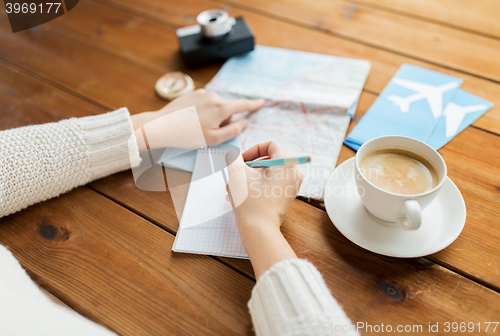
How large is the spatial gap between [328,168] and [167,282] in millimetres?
366

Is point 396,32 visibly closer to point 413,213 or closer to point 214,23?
point 214,23

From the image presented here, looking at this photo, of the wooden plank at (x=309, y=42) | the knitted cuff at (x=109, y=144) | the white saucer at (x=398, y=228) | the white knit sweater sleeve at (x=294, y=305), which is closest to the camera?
the white knit sweater sleeve at (x=294, y=305)

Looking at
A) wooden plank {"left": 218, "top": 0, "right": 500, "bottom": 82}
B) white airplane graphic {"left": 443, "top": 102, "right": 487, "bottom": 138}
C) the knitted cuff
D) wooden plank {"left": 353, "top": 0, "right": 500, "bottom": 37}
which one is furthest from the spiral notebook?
wooden plank {"left": 353, "top": 0, "right": 500, "bottom": 37}

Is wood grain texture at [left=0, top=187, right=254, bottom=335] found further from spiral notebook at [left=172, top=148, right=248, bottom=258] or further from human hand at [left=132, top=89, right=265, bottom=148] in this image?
human hand at [left=132, top=89, right=265, bottom=148]

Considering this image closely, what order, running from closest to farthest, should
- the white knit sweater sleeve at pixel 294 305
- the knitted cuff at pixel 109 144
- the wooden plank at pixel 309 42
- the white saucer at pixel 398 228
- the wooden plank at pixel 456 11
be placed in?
the white knit sweater sleeve at pixel 294 305 → the white saucer at pixel 398 228 → the knitted cuff at pixel 109 144 → the wooden plank at pixel 309 42 → the wooden plank at pixel 456 11

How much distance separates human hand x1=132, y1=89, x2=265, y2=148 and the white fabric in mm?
339

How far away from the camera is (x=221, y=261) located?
56 centimetres

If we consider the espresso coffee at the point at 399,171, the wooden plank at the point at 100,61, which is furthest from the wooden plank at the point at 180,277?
the wooden plank at the point at 100,61

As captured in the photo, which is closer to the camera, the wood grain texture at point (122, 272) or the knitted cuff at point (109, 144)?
the wood grain texture at point (122, 272)

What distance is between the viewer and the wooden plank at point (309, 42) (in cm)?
81

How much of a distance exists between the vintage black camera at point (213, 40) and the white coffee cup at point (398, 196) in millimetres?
519

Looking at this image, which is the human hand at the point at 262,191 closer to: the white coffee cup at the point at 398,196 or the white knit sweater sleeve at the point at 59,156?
the white coffee cup at the point at 398,196

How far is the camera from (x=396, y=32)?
976 millimetres

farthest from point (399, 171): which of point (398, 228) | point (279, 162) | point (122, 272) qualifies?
point (122, 272)
